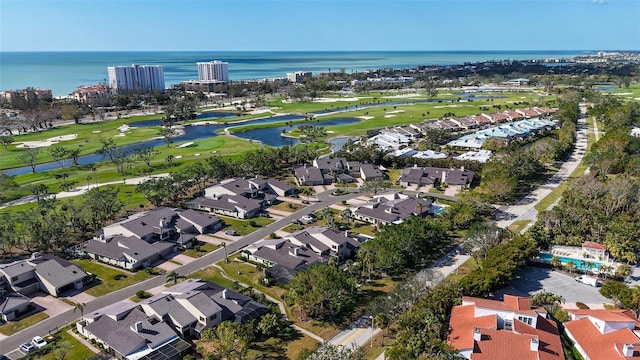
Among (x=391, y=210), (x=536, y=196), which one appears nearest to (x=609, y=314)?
(x=391, y=210)

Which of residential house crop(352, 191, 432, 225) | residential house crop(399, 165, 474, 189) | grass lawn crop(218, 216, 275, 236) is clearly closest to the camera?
grass lawn crop(218, 216, 275, 236)

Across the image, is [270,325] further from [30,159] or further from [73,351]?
[30,159]

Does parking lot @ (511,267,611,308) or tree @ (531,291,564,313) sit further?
parking lot @ (511,267,611,308)

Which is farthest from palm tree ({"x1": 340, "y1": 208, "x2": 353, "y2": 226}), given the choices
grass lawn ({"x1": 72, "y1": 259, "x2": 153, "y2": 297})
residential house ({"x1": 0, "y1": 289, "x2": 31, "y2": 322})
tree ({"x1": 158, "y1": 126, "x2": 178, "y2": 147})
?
tree ({"x1": 158, "y1": 126, "x2": 178, "y2": 147})

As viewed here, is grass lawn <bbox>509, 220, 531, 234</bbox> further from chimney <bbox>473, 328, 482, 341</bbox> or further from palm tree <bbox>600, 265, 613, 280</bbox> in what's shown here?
chimney <bbox>473, 328, 482, 341</bbox>

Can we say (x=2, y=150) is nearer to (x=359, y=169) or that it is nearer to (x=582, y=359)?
(x=359, y=169)

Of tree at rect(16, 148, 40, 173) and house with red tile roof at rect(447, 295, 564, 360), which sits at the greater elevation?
tree at rect(16, 148, 40, 173)
